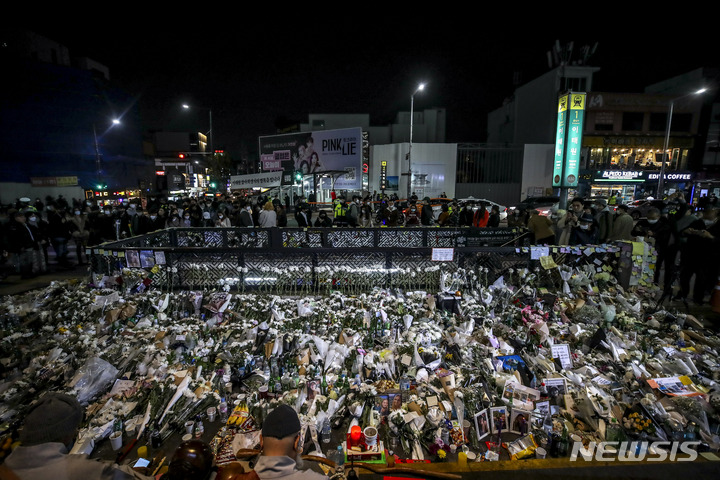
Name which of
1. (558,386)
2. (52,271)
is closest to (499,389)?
(558,386)

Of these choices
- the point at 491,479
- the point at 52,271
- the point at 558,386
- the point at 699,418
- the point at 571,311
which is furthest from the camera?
the point at 52,271

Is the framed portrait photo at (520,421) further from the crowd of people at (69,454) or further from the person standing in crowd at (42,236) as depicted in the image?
the person standing in crowd at (42,236)

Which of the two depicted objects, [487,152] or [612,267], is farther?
[487,152]

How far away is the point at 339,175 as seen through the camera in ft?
86.9

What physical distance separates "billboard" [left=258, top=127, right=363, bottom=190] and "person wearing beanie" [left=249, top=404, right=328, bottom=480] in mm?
23431

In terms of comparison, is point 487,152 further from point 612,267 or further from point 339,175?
point 612,267

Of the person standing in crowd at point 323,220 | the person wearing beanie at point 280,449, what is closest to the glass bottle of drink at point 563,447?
the person wearing beanie at point 280,449

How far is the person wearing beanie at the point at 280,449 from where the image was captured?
6.66 feet

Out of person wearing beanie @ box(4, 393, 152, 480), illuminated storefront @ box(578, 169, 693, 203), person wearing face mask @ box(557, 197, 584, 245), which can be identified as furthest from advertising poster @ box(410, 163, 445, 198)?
person wearing beanie @ box(4, 393, 152, 480)

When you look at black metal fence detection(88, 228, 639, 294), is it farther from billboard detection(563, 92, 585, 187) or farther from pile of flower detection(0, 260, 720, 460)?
billboard detection(563, 92, 585, 187)

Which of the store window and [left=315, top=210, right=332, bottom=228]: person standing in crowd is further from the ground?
the store window

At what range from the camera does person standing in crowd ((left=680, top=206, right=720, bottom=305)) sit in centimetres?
623

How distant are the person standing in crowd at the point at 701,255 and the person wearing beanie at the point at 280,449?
25.6 feet

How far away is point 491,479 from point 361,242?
725 cm
